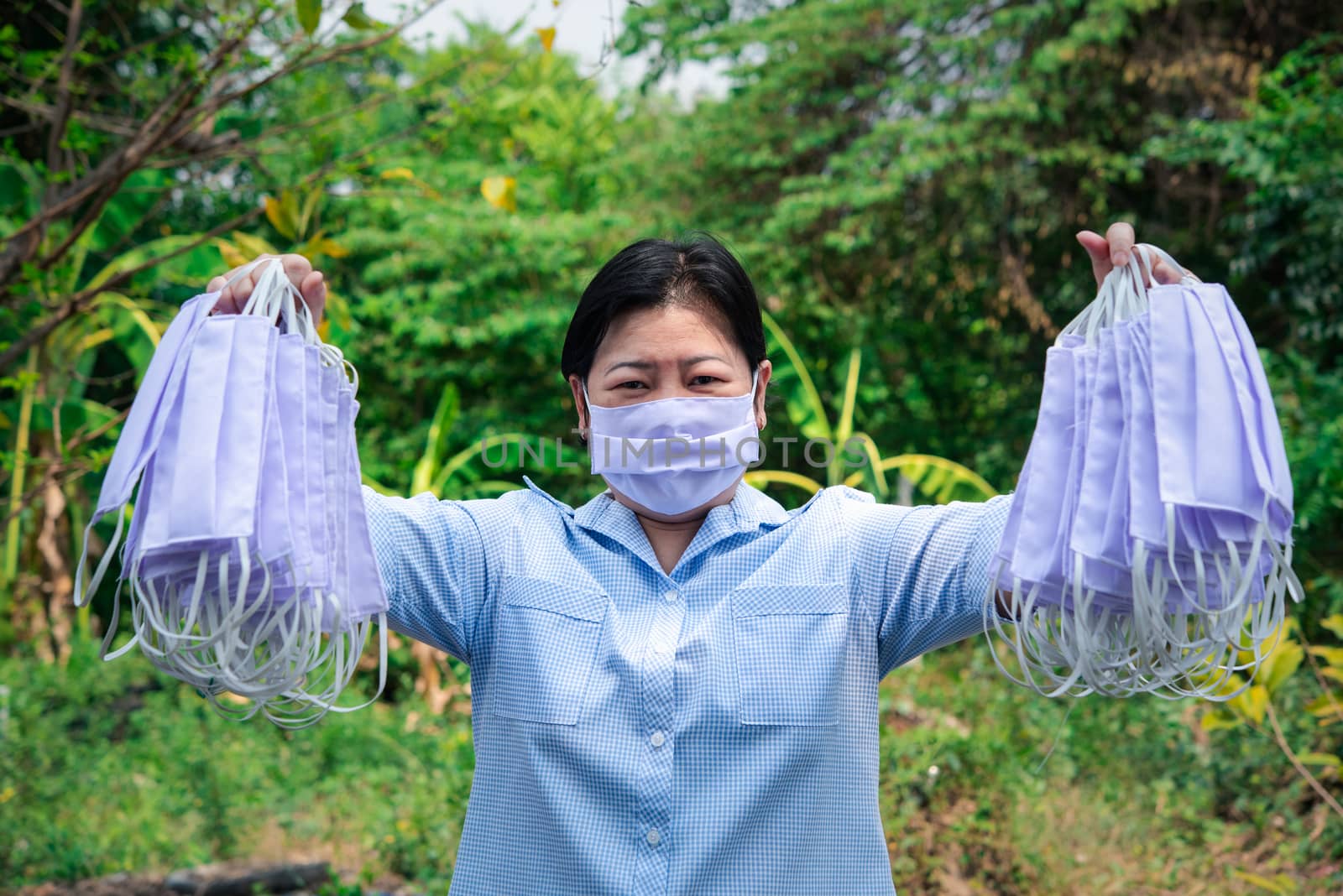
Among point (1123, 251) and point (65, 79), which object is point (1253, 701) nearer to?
point (1123, 251)

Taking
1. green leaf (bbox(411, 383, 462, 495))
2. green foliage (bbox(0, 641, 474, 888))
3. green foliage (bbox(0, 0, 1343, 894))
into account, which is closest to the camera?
green foliage (bbox(0, 0, 1343, 894))

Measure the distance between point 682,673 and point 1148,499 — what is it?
0.67 meters

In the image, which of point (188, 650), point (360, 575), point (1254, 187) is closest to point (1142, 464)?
point (360, 575)

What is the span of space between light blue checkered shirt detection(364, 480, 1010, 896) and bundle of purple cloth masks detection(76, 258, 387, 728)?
0.58 ft

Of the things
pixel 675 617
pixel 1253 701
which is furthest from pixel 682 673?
pixel 1253 701

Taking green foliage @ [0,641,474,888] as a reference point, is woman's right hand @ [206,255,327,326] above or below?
above

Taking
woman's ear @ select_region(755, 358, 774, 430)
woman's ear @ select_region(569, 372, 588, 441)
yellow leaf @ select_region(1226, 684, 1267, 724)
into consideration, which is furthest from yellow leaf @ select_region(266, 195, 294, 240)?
yellow leaf @ select_region(1226, 684, 1267, 724)

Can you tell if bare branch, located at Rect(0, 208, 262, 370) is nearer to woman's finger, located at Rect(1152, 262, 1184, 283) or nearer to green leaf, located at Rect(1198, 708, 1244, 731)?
woman's finger, located at Rect(1152, 262, 1184, 283)

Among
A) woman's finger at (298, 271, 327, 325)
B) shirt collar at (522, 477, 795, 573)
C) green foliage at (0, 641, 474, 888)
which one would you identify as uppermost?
woman's finger at (298, 271, 327, 325)

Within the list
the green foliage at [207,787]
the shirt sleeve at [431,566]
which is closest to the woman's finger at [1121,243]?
the shirt sleeve at [431,566]

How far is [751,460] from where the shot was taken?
1893mm

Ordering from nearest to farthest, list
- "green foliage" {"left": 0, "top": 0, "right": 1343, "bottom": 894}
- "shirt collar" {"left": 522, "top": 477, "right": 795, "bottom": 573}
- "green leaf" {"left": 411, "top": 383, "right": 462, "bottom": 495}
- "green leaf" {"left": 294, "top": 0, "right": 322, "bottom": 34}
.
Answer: "shirt collar" {"left": 522, "top": 477, "right": 795, "bottom": 573}
"green leaf" {"left": 294, "top": 0, "right": 322, "bottom": 34}
"green foliage" {"left": 0, "top": 0, "right": 1343, "bottom": 894}
"green leaf" {"left": 411, "top": 383, "right": 462, "bottom": 495}

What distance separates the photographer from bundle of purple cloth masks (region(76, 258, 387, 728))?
1.37 meters

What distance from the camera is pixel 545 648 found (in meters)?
1.71
